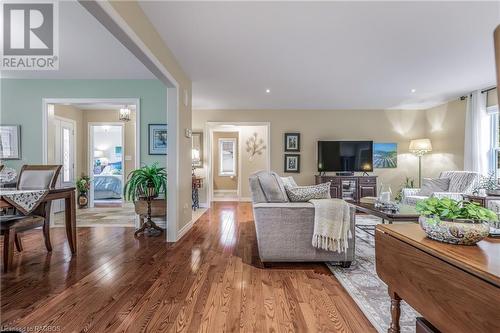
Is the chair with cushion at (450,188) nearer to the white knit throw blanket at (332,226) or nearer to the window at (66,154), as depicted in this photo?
the white knit throw blanket at (332,226)

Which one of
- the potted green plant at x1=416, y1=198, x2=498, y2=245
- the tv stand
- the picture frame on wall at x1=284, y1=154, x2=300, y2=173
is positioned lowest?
the tv stand

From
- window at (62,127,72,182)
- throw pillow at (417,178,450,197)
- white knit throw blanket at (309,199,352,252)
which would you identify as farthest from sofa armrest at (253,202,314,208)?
window at (62,127,72,182)

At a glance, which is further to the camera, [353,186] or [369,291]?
[353,186]

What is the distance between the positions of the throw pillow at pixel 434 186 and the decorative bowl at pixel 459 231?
4.57 metres

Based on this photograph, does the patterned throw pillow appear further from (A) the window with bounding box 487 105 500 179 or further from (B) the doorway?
(B) the doorway

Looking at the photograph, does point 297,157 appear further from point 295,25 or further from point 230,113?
point 295,25

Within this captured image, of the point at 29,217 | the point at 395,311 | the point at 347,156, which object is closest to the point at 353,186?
the point at 347,156

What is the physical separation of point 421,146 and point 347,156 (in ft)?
5.35

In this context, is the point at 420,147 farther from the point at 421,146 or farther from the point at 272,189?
the point at 272,189

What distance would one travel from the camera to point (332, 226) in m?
2.48

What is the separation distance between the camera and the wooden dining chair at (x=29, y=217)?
244 cm

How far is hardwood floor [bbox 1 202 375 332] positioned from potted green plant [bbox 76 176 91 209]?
2.77m

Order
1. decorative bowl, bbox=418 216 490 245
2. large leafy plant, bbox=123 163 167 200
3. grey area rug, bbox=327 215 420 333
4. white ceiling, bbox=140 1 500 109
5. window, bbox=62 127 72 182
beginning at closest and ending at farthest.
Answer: decorative bowl, bbox=418 216 490 245
grey area rug, bbox=327 215 420 333
white ceiling, bbox=140 1 500 109
large leafy plant, bbox=123 163 167 200
window, bbox=62 127 72 182

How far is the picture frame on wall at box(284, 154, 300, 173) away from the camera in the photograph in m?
6.46
